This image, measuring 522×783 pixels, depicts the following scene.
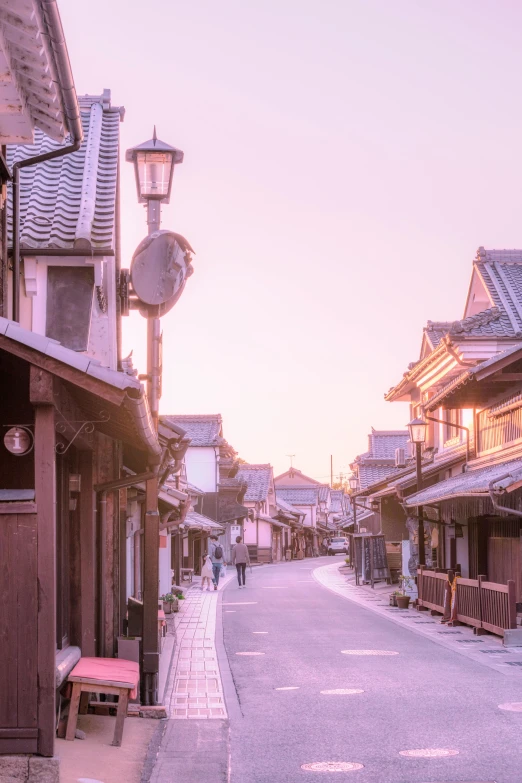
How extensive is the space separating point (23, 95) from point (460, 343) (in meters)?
19.0

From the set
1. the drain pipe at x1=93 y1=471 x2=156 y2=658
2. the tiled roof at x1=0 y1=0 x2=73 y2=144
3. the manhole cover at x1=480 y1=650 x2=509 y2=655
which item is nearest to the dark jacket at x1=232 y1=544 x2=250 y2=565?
the manhole cover at x1=480 y1=650 x2=509 y2=655

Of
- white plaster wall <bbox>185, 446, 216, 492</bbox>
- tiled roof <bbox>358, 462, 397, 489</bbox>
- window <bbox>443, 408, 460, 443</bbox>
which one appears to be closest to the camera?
window <bbox>443, 408, 460, 443</bbox>

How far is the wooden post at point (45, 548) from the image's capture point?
7.33m

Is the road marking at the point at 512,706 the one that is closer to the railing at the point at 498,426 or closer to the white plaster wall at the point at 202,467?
the railing at the point at 498,426

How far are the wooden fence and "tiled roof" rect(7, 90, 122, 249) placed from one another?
9657mm

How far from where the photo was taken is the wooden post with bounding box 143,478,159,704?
11.4 m

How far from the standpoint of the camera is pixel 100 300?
13477mm

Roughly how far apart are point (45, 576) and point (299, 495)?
108 metres

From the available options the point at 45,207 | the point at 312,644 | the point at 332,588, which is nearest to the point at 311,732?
the point at 45,207

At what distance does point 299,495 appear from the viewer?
114562 mm

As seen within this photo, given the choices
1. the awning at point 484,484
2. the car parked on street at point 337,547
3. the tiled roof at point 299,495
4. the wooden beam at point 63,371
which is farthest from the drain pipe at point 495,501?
the tiled roof at point 299,495

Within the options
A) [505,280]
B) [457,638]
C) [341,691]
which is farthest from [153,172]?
[505,280]

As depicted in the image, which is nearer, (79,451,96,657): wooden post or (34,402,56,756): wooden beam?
(34,402,56,756): wooden beam

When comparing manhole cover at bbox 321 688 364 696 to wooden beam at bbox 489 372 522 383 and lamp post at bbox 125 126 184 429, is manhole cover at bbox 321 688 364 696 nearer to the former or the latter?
lamp post at bbox 125 126 184 429
